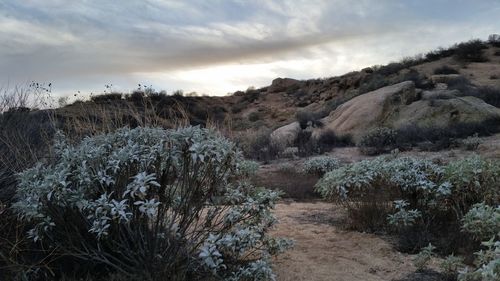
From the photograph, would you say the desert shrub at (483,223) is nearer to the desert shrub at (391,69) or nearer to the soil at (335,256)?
the soil at (335,256)

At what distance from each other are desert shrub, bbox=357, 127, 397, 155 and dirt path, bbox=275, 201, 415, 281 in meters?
7.77

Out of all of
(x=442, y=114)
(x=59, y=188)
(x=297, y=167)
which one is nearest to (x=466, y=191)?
(x=59, y=188)

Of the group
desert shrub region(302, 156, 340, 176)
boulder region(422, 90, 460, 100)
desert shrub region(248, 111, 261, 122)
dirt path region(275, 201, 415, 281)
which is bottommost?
dirt path region(275, 201, 415, 281)

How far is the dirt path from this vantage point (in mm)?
4848

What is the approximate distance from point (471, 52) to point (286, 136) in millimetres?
18107

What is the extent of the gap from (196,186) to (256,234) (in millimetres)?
664

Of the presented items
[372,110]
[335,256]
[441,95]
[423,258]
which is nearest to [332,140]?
[372,110]

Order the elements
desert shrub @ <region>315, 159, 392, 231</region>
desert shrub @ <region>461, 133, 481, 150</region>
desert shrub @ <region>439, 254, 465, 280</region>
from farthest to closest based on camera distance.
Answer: desert shrub @ <region>461, 133, 481, 150</region> → desert shrub @ <region>315, 159, 392, 231</region> → desert shrub @ <region>439, 254, 465, 280</region>

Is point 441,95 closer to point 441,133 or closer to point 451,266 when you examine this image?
point 441,133

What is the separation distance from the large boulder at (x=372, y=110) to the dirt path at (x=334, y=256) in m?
11.0

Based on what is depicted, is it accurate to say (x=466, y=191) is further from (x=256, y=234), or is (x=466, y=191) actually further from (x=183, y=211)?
(x=183, y=211)

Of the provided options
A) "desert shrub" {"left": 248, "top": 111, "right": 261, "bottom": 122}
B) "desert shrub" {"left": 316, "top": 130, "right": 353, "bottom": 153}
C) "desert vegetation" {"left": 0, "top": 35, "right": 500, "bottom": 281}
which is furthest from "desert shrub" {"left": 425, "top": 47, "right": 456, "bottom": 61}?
"desert vegetation" {"left": 0, "top": 35, "right": 500, "bottom": 281}

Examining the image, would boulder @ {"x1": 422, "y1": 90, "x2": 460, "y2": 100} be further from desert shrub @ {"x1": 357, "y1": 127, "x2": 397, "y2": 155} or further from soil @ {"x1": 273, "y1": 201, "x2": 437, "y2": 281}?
soil @ {"x1": 273, "y1": 201, "x2": 437, "y2": 281}

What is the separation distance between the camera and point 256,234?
4.37 meters
